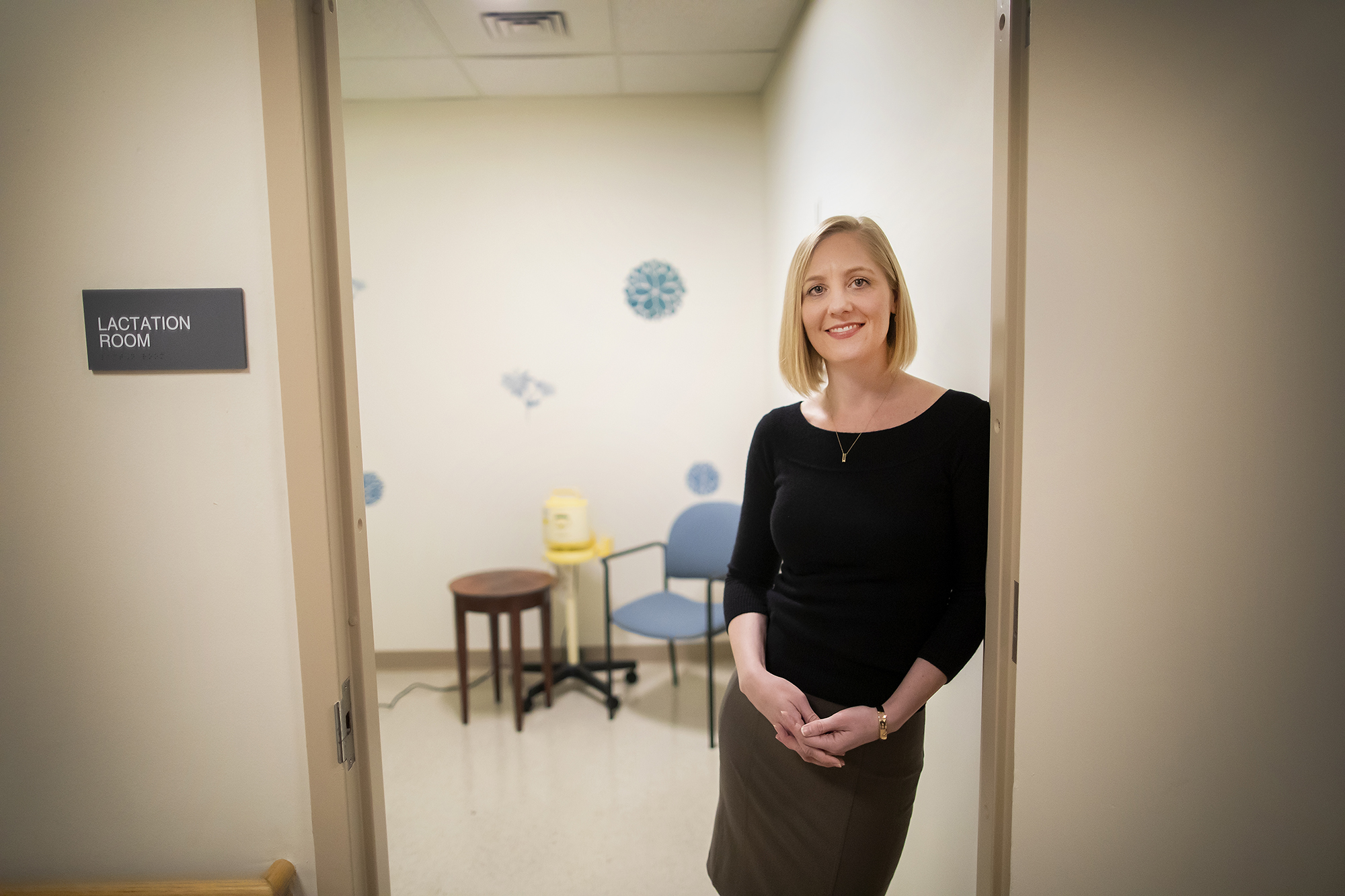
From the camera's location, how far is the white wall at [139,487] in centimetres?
83

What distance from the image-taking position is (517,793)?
2301mm

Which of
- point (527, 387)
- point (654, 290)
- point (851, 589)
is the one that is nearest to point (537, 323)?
point (527, 387)

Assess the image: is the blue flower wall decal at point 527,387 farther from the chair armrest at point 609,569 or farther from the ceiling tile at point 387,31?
the ceiling tile at point 387,31

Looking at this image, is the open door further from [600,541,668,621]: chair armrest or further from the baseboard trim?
the baseboard trim

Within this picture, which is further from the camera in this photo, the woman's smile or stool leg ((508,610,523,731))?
stool leg ((508,610,523,731))

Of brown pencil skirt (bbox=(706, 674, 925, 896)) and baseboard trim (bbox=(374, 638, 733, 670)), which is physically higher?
brown pencil skirt (bbox=(706, 674, 925, 896))

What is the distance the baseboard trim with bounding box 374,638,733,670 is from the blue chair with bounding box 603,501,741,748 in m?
0.20

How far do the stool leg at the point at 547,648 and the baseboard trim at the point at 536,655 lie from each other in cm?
40

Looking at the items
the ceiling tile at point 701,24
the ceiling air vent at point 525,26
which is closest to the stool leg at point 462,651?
the ceiling air vent at point 525,26

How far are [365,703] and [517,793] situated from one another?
1.63 meters

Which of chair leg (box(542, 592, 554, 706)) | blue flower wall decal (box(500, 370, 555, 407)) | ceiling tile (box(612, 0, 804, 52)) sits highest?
ceiling tile (box(612, 0, 804, 52))

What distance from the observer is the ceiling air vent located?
241 centimetres

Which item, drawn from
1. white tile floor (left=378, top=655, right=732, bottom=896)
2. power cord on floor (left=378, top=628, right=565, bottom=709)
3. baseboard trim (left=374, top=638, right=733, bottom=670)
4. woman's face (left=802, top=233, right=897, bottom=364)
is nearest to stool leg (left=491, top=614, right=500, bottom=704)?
white tile floor (left=378, top=655, right=732, bottom=896)

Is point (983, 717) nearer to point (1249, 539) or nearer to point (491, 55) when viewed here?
point (1249, 539)
